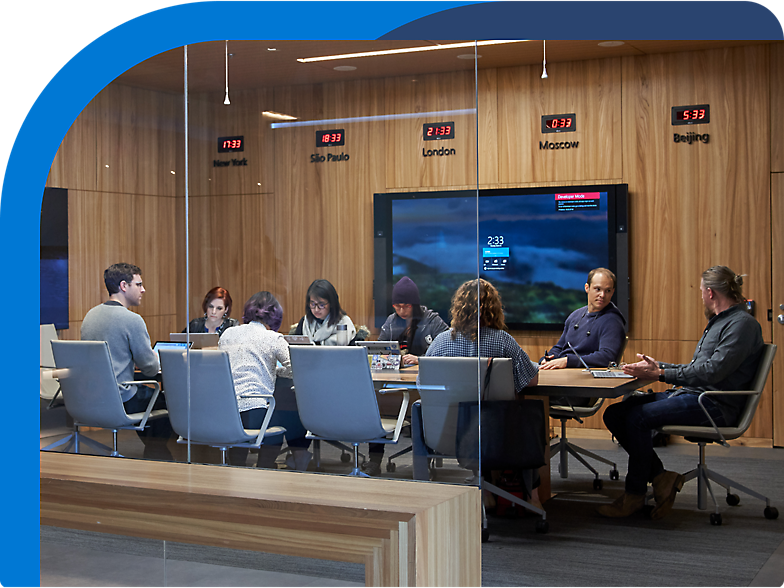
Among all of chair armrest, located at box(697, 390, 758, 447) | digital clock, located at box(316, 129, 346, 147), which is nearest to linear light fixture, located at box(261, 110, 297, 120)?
digital clock, located at box(316, 129, 346, 147)

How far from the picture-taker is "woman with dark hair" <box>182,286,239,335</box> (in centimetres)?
365

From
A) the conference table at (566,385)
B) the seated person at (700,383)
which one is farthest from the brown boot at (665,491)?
the conference table at (566,385)

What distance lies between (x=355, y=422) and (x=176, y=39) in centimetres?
200

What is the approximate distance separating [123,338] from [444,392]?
67.4 inches

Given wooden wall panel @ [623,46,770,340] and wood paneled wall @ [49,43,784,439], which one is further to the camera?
wooden wall panel @ [623,46,770,340]

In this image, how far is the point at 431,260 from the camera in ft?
10.6

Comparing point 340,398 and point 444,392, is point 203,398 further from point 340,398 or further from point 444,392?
point 444,392

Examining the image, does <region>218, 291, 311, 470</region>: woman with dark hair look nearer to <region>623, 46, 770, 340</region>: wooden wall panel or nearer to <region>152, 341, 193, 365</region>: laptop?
<region>152, 341, 193, 365</region>: laptop

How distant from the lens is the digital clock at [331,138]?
3.46 meters

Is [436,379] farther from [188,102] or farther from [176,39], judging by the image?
[176,39]

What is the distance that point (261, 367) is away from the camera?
3562 mm

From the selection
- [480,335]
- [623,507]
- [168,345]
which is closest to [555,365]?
[623,507]

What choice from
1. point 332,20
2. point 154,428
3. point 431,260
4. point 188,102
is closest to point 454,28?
point 332,20

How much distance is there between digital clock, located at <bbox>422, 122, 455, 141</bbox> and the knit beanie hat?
1.91 ft
